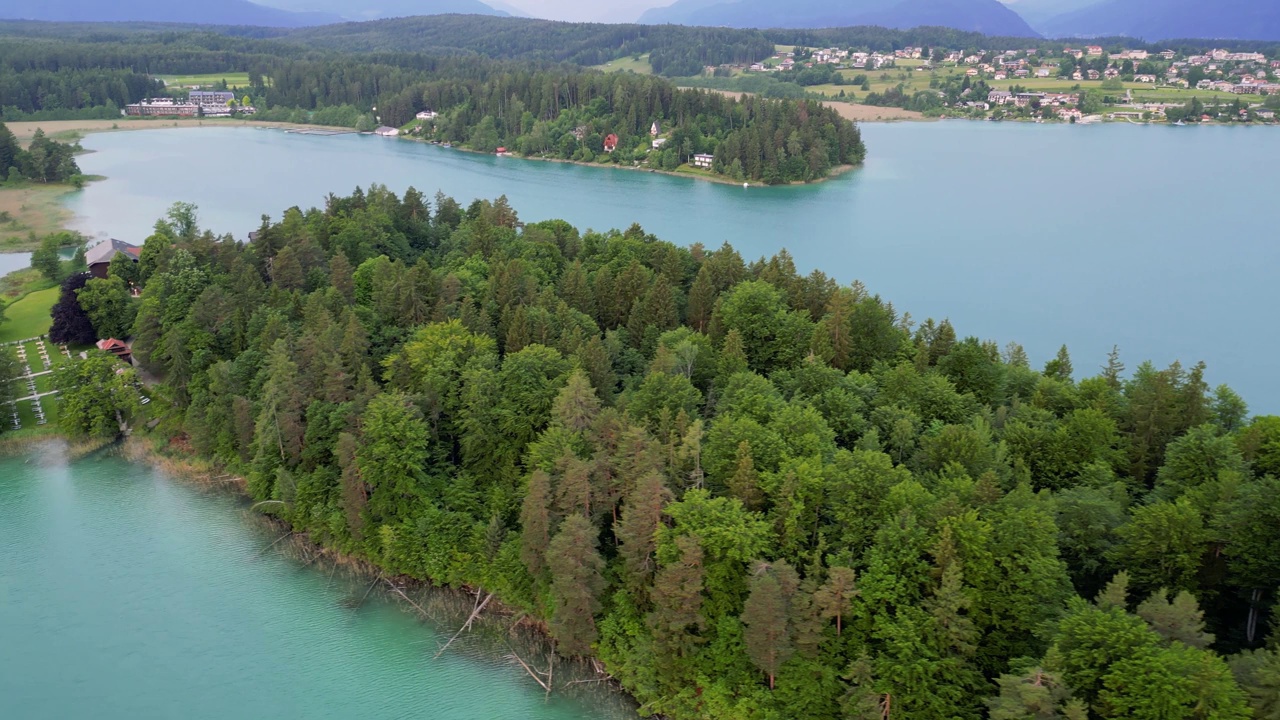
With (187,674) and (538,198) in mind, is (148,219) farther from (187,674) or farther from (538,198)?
(187,674)

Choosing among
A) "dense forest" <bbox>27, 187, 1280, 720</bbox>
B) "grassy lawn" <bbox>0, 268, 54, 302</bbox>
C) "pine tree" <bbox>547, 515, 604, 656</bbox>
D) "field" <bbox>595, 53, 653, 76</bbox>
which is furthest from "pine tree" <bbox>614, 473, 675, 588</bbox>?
"field" <bbox>595, 53, 653, 76</bbox>

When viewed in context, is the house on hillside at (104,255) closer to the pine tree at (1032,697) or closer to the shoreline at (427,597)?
the shoreline at (427,597)

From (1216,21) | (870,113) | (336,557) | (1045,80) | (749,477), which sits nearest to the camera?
(749,477)

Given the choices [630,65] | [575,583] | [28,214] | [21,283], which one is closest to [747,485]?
[575,583]

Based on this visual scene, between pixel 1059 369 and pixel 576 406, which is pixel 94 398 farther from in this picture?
pixel 1059 369

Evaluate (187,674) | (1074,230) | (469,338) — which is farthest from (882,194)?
(187,674)

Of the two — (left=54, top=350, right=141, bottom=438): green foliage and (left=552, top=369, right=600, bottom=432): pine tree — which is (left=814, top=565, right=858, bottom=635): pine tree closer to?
(left=552, top=369, right=600, bottom=432): pine tree
